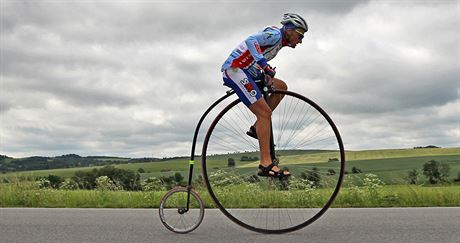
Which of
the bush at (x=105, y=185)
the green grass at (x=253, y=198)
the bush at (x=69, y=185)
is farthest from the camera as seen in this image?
the bush at (x=69, y=185)

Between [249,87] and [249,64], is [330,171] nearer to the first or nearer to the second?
[249,87]

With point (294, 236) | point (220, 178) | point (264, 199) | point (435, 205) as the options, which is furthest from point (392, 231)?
point (435, 205)

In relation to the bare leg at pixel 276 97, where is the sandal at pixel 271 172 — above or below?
below

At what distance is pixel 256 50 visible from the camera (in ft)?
21.2

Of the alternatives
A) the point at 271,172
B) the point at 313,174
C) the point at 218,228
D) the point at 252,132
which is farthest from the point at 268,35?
the point at 218,228

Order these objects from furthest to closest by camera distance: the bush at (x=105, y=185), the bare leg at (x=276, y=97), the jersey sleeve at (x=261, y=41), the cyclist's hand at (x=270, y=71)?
the bush at (x=105, y=185) → the bare leg at (x=276, y=97) → the cyclist's hand at (x=270, y=71) → the jersey sleeve at (x=261, y=41)

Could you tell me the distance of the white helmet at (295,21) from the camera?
6.61 m

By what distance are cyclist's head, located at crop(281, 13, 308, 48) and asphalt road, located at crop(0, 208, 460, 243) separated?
228 cm

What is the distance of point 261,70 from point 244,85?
26cm

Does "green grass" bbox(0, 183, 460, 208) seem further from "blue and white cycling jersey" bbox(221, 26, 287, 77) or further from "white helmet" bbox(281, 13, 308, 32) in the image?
"white helmet" bbox(281, 13, 308, 32)

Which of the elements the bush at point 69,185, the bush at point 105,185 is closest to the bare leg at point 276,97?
the bush at point 105,185

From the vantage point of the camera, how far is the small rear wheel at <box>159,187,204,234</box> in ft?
23.5

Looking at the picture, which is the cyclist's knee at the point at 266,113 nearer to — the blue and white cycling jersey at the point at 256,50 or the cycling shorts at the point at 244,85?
the cycling shorts at the point at 244,85

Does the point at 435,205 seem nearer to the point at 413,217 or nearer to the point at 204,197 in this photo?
the point at 413,217
